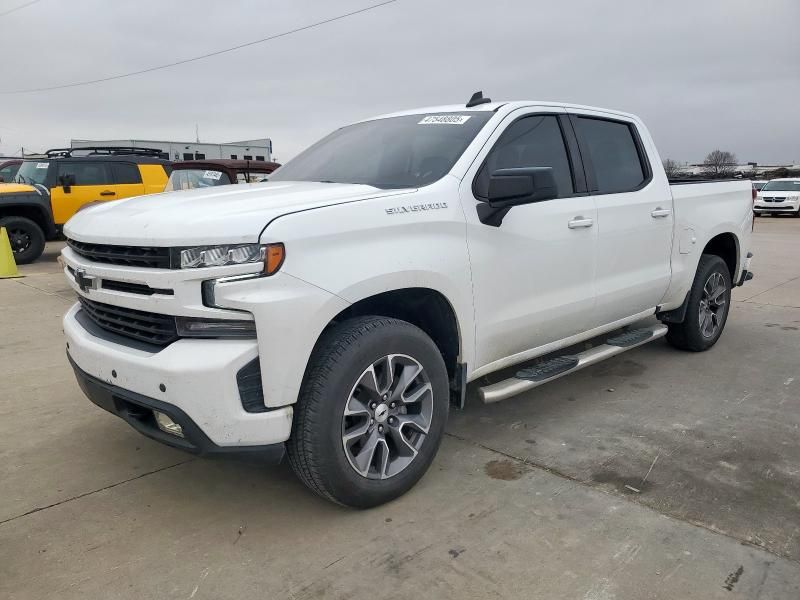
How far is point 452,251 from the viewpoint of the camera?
9.98 ft

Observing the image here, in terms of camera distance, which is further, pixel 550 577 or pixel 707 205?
pixel 707 205

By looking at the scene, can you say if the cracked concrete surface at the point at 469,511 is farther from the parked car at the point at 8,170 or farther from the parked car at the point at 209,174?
the parked car at the point at 8,170

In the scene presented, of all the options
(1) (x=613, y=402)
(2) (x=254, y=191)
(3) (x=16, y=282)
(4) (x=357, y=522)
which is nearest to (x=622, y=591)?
(4) (x=357, y=522)

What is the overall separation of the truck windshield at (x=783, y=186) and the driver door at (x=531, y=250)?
24.1 meters

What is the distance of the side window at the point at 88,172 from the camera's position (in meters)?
11.9

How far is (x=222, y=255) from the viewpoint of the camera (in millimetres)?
2424

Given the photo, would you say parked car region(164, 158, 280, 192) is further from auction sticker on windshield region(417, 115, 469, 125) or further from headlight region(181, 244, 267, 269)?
headlight region(181, 244, 267, 269)

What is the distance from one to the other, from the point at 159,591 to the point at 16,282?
8.49 metres

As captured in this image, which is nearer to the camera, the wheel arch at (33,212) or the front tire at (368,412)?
the front tire at (368,412)

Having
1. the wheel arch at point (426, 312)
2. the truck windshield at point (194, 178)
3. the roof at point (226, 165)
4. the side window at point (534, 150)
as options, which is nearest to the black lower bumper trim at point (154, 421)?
the wheel arch at point (426, 312)

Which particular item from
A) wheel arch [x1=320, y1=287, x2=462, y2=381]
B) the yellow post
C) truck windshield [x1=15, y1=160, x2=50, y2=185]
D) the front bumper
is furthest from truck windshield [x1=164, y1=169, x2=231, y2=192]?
the front bumper

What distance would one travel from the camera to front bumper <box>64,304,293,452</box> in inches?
94.0

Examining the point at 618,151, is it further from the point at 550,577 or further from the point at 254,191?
the point at 550,577

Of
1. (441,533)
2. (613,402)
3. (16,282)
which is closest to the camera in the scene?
(441,533)
